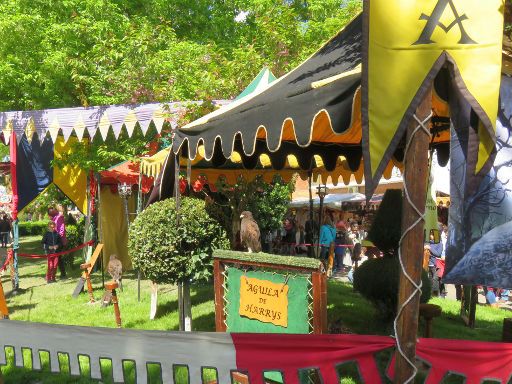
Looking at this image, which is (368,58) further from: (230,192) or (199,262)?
(230,192)

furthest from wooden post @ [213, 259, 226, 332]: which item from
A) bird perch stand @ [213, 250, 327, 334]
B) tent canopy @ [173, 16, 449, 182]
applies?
tent canopy @ [173, 16, 449, 182]

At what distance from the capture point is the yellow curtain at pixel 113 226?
567 inches

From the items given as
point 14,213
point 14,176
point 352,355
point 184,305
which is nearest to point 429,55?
point 352,355

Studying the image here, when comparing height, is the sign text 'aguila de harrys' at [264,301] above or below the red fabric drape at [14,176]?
below

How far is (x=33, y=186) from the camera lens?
45.6ft

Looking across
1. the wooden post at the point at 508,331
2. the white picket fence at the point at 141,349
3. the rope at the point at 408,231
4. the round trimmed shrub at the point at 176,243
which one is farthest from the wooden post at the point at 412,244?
the round trimmed shrub at the point at 176,243

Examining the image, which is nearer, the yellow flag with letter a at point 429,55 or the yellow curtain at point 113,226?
the yellow flag with letter a at point 429,55

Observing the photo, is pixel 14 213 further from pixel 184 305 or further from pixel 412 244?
pixel 412 244

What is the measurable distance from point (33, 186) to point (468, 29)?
44.1ft

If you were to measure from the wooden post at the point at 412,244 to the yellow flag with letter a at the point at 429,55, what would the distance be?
0.55 ft

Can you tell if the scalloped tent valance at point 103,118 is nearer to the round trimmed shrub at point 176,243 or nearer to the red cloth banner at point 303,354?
the round trimmed shrub at point 176,243

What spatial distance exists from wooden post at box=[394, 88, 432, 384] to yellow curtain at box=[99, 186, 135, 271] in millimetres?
12370

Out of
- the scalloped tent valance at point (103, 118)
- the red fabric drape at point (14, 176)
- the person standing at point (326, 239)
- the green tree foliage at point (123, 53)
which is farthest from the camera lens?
the person standing at point (326, 239)

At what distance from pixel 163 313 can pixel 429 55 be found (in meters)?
7.05
